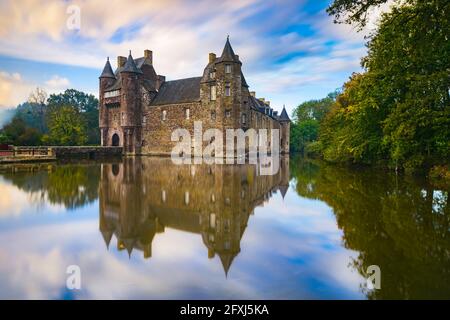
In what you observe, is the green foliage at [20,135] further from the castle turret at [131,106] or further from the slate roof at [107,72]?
the slate roof at [107,72]

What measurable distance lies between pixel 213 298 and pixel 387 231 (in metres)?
4.71

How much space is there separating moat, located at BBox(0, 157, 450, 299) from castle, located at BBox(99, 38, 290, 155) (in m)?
27.7

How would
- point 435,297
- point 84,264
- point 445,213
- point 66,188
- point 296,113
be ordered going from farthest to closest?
point 296,113 < point 66,188 < point 445,213 < point 84,264 < point 435,297

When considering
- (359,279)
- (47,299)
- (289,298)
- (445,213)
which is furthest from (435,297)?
(445,213)

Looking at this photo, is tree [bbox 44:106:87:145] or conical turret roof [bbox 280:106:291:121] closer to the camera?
tree [bbox 44:106:87:145]

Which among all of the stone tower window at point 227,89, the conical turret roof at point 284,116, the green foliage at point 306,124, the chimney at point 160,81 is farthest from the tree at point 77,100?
the stone tower window at point 227,89

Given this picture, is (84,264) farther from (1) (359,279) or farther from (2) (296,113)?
(2) (296,113)

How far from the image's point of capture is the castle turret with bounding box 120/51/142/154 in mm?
44156

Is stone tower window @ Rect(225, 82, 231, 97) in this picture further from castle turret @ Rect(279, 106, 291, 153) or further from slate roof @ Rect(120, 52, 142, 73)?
castle turret @ Rect(279, 106, 291, 153)

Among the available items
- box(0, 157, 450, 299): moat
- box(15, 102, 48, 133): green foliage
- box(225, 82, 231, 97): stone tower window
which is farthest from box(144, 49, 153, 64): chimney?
box(0, 157, 450, 299): moat

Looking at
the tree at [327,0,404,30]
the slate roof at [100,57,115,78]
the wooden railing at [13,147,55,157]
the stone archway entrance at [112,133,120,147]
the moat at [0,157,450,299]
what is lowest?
the moat at [0,157,450,299]

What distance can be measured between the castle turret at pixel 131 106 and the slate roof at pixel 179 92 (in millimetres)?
2791

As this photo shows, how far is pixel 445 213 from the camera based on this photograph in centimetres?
864

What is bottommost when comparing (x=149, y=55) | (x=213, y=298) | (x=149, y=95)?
(x=213, y=298)
